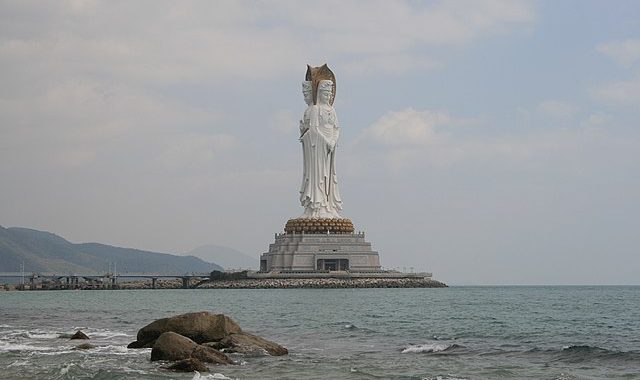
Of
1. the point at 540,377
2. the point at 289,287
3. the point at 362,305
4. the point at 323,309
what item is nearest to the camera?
the point at 540,377

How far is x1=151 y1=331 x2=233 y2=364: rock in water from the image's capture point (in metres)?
28.3

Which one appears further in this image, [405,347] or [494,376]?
[405,347]

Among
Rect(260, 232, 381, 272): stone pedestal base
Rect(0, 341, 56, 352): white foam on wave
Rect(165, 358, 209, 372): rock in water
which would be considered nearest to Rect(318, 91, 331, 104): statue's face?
Rect(260, 232, 381, 272): stone pedestal base

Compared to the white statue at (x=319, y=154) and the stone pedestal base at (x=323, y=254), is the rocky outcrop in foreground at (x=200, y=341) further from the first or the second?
the white statue at (x=319, y=154)

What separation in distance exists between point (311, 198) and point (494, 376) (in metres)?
102

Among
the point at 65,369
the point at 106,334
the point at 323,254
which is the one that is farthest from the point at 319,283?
the point at 65,369

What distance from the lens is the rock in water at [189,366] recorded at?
2636 centimetres

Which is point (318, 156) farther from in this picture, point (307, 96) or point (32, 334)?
point (32, 334)

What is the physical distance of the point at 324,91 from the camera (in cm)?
12888

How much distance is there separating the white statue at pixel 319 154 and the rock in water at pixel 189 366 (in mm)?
100361

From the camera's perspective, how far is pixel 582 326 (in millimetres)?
45594

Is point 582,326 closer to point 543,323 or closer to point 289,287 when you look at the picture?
point 543,323

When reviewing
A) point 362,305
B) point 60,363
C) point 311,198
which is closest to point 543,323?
point 362,305

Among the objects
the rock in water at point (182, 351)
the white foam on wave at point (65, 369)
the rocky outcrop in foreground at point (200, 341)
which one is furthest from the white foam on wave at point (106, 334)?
the white foam on wave at point (65, 369)
